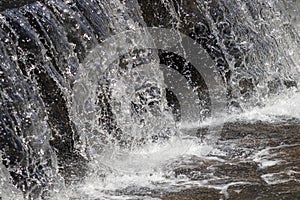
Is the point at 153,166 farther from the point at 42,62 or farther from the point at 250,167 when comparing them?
the point at 42,62

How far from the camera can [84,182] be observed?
5.23 m

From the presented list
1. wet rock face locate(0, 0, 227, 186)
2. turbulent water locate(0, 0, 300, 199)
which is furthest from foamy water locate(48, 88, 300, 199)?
wet rock face locate(0, 0, 227, 186)

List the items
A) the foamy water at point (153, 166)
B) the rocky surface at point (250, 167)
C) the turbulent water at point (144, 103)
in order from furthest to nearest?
the turbulent water at point (144, 103), the foamy water at point (153, 166), the rocky surface at point (250, 167)

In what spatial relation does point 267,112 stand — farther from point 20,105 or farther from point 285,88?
point 20,105

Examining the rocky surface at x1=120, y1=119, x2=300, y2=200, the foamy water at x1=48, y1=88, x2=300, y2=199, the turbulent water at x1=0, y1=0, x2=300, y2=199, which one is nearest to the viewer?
the rocky surface at x1=120, y1=119, x2=300, y2=200

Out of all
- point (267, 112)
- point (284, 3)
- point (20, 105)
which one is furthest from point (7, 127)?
point (284, 3)

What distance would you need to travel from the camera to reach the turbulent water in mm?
5141

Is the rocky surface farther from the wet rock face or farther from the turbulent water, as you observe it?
Result: the wet rock face

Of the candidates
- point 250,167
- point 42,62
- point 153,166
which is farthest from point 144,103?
point 250,167

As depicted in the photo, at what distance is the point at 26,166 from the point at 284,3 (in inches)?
186

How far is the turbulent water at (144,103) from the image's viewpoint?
16.9ft

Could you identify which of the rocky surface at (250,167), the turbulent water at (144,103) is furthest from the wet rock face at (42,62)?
the rocky surface at (250,167)

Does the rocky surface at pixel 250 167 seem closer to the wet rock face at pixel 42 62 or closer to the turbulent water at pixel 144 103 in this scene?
the turbulent water at pixel 144 103

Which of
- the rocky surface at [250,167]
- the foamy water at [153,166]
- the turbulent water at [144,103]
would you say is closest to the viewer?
the rocky surface at [250,167]
